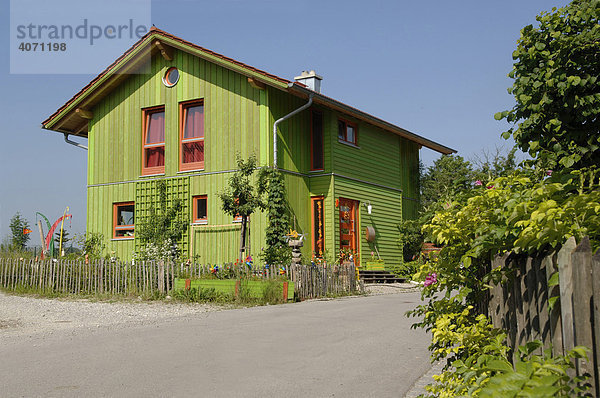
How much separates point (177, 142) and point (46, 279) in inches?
240

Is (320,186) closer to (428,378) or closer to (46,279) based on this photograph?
(46,279)

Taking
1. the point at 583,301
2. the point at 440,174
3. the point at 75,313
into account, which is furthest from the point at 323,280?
the point at 440,174

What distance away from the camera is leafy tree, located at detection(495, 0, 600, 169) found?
15.5 ft

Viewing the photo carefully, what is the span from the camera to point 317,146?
68.0 feet

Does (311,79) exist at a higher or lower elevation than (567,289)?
higher

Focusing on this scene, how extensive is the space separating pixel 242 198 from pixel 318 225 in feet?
13.7

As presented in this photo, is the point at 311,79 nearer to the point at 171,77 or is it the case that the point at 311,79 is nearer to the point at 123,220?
the point at 171,77

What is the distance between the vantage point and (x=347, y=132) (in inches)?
853

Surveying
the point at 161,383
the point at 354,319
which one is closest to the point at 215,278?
the point at 354,319

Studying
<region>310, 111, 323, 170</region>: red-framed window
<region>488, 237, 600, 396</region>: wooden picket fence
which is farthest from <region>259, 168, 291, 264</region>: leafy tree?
<region>488, 237, 600, 396</region>: wooden picket fence

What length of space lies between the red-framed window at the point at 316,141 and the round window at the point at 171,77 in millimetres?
4741

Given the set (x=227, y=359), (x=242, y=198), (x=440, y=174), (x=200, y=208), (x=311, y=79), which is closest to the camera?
(x=227, y=359)

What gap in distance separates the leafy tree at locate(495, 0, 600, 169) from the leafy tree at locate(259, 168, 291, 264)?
13.0 m

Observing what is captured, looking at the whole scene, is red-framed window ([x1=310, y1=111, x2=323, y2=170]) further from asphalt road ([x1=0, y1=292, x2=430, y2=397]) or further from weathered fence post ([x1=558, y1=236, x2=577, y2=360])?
weathered fence post ([x1=558, y1=236, x2=577, y2=360])
